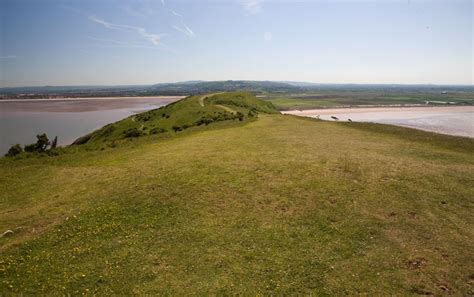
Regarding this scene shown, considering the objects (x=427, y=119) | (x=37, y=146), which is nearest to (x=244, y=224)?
(x=37, y=146)

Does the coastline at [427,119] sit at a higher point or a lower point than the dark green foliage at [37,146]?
higher

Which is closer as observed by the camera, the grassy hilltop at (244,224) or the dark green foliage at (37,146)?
the grassy hilltop at (244,224)

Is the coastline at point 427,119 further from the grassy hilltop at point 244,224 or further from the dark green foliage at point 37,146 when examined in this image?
the dark green foliage at point 37,146

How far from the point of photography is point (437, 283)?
11.3 metres

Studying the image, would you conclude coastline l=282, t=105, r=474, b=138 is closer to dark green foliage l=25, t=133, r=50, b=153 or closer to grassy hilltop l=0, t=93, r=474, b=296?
grassy hilltop l=0, t=93, r=474, b=296

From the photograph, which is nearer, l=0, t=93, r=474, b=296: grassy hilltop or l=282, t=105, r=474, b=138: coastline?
l=0, t=93, r=474, b=296: grassy hilltop

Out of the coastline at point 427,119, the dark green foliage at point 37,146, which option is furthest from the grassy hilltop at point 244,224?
the coastline at point 427,119

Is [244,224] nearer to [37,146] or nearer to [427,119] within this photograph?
[37,146]

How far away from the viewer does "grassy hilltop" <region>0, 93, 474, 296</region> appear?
38.2ft

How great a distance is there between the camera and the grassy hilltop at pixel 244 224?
11.6 metres

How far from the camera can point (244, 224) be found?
50.1ft

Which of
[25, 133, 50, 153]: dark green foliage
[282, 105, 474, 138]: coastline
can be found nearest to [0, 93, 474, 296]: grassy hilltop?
[25, 133, 50, 153]: dark green foliage

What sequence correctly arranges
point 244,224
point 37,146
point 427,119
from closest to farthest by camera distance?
point 244,224
point 37,146
point 427,119

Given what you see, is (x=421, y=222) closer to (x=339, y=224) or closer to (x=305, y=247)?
(x=339, y=224)
